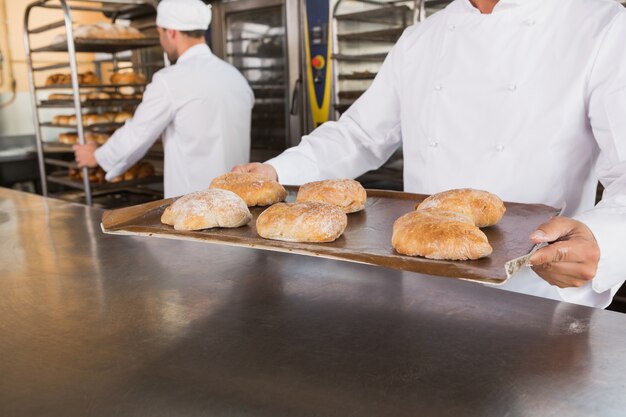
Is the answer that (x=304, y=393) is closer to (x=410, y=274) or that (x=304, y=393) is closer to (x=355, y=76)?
(x=410, y=274)

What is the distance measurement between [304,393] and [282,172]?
3.74ft

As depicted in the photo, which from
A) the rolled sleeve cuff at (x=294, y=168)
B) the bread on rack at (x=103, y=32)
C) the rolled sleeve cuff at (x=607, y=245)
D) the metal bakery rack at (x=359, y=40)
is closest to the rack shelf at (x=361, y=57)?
the metal bakery rack at (x=359, y=40)

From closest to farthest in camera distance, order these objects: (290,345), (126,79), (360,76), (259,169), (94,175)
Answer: (290,345) → (259,169) → (360,76) → (94,175) → (126,79)

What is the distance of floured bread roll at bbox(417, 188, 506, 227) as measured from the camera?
127cm

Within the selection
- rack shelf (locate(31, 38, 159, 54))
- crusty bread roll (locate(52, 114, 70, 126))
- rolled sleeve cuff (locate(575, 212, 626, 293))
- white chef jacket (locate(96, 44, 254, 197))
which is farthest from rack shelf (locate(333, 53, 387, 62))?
rolled sleeve cuff (locate(575, 212, 626, 293))

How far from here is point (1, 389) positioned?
82cm

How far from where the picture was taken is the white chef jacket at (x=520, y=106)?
146 cm

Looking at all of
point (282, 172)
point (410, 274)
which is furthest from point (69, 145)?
point (410, 274)

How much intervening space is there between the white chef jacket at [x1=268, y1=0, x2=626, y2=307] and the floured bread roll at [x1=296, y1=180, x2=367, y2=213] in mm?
342

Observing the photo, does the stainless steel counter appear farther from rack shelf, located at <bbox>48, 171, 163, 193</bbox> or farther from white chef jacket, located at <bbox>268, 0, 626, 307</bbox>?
rack shelf, located at <bbox>48, 171, 163, 193</bbox>

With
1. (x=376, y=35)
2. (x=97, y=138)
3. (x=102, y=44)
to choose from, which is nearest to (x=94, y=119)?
(x=97, y=138)

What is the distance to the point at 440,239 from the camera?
1.08 metres

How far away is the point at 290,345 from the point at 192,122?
2402 mm

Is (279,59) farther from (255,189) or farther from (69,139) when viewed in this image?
(255,189)
